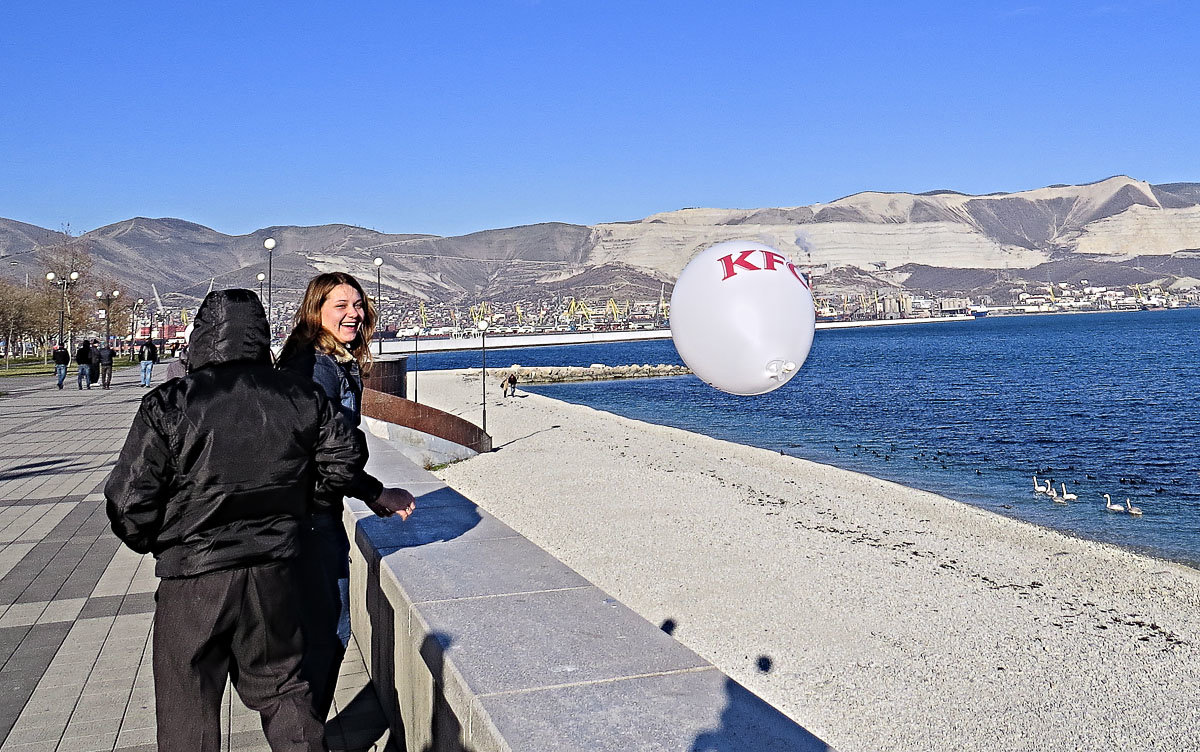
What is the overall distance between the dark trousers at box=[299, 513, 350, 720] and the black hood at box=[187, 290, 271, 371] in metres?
0.53

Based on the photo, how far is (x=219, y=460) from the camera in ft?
8.32

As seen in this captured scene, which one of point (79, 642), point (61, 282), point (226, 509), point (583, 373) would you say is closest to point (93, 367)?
point (61, 282)

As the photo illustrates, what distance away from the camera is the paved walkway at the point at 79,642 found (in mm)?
3863

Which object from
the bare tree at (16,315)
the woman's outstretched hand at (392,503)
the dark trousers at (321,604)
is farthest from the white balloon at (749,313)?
the bare tree at (16,315)

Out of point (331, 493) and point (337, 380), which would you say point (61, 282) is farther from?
point (331, 493)

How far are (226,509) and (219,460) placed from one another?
0.44 feet

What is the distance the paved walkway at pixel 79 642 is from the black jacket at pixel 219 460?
4.64 ft

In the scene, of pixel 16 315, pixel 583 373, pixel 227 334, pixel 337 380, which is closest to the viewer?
pixel 227 334

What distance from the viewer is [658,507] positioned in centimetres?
1609

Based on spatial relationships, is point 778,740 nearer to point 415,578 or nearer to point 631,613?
point 631,613

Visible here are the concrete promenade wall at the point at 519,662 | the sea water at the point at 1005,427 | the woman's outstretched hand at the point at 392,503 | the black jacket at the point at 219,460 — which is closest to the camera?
the concrete promenade wall at the point at 519,662

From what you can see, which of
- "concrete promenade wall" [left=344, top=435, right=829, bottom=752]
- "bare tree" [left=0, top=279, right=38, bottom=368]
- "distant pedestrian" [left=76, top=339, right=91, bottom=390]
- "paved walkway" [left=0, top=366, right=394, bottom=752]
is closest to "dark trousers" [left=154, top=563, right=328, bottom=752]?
"concrete promenade wall" [left=344, top=435, right=829, bottom=752]

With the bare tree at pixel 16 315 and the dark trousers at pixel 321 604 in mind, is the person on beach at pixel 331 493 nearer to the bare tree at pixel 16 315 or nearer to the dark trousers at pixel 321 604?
the dark trousers at pixel 321 604

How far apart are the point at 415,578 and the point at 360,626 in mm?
1171
